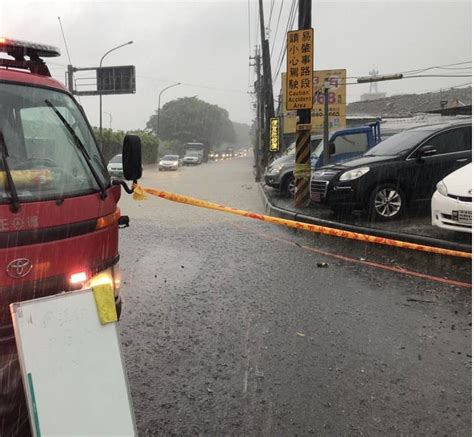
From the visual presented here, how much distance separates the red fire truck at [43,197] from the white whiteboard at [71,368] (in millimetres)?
301

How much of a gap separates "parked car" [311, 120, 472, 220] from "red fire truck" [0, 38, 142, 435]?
5.94m

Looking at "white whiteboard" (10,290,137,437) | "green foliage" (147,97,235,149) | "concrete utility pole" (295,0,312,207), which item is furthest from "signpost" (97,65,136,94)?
"green foliage" (147,97,235,149)

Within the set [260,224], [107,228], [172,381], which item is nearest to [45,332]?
[107,228]

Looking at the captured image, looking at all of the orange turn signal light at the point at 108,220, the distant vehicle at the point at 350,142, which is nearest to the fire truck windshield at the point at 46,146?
the orange turn signal light at the point at 108,220

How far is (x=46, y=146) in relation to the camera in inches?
116

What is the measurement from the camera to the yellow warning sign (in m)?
22.6

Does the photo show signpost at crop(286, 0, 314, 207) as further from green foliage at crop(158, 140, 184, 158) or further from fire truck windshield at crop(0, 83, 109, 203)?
green foliage at crop(158, 140, 184, 158)

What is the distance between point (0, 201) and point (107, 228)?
2.26 ft

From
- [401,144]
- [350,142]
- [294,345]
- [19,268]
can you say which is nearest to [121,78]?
[350,142]

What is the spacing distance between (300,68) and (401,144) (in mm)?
3027

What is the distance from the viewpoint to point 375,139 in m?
12.9

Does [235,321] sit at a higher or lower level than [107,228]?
lower

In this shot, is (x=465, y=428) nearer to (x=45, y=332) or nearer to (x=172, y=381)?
(x=172, y=381)

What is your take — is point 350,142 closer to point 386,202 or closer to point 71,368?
point 386,202
